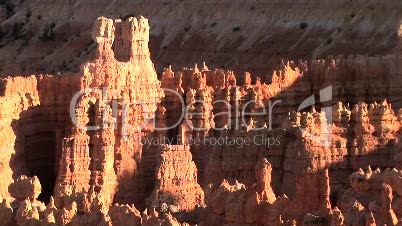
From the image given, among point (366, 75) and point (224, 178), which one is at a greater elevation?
point (366, 75)

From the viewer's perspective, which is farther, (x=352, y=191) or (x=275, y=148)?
(x=275, y=148)

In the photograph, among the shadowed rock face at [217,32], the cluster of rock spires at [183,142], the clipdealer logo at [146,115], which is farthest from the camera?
the shadowed rock face at [217,32]

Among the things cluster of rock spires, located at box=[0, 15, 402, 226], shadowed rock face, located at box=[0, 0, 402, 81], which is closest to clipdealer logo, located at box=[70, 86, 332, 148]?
cluster of rock spires, located at box=[0, 15, 402, 226]

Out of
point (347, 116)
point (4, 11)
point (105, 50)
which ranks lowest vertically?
point (347, 116)

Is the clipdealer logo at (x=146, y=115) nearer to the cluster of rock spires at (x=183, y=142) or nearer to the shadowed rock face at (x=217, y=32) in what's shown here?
the cluster of rock spires at (x=183, y=142)

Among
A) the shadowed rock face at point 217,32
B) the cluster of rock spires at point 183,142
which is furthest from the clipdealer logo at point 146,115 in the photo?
the shadowed rock face at point 217,32

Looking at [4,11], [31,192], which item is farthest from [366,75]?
[4,11]

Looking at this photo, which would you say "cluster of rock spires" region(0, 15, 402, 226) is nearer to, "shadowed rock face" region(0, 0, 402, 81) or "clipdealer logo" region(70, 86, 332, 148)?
"clipdealer logo" region(70, 86, 332, 148)

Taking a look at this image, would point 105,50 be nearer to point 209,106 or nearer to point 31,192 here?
point 209,106
